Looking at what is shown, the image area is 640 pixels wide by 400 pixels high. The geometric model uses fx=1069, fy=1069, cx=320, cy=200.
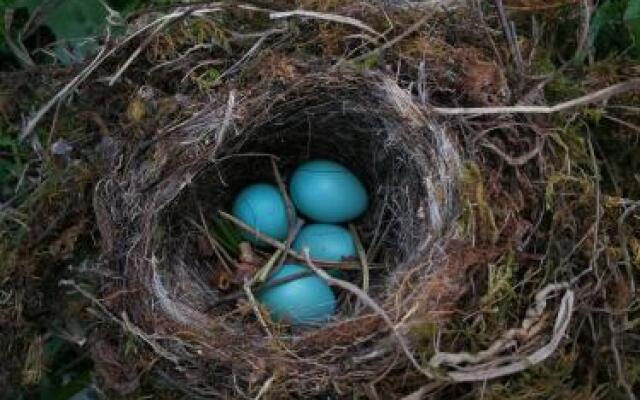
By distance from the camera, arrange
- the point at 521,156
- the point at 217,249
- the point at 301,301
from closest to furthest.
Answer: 1. the point at 521,156
2. the point at 301,301
3. the point at 217,249

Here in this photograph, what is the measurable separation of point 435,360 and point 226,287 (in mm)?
426

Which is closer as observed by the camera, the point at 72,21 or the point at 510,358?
the point at 510,358

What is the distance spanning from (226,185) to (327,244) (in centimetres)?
18

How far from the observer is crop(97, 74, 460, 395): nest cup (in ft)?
4.75

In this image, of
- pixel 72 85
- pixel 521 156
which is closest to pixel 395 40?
pixel 521 156

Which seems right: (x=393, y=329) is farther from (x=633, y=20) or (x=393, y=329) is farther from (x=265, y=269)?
(x=633, y=20)

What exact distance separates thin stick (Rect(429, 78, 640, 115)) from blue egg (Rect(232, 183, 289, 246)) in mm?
Answer: 330

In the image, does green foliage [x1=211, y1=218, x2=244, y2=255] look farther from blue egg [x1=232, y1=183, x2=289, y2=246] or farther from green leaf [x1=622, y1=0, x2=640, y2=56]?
green leaf [x1=622, y1=0, x2=640, y2=56]

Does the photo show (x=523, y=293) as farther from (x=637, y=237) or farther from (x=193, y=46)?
(x=193, y=46)

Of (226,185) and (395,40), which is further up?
(395,40)

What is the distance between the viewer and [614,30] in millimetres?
1626

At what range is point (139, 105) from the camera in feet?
4.99

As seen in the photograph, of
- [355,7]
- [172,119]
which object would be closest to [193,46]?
[172,119]

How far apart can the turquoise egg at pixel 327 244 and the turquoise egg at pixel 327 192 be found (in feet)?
0.06
